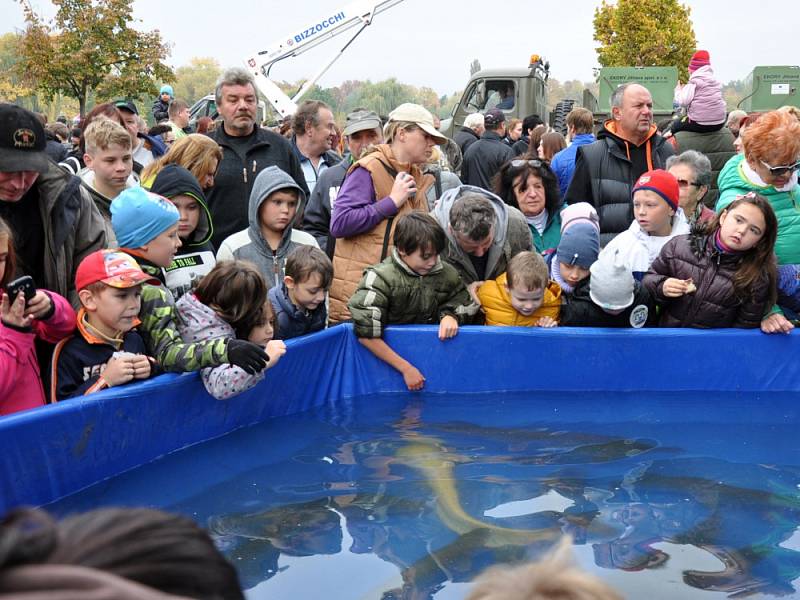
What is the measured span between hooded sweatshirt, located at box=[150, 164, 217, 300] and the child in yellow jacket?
168cm

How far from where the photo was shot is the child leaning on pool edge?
5.23 metres

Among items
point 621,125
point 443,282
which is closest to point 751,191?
point 621,125

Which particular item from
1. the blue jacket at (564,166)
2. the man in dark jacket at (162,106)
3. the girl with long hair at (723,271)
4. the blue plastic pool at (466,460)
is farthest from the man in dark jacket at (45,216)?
the man in dark jacket at (162,106)

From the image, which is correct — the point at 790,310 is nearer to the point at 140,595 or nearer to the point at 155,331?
the point at 155,331

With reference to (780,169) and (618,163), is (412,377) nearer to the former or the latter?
(618,163)

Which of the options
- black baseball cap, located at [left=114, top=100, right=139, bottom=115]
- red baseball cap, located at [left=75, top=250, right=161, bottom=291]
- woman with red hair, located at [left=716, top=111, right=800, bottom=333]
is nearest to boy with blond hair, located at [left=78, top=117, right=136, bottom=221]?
red baseball cap, located at [left=75, top=250, right=161, bottom=291]

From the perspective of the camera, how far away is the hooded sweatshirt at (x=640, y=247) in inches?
220

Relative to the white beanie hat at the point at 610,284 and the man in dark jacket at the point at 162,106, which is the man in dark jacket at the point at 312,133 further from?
the man in dark jacket at the point at 162,106

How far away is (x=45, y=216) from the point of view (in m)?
4.36

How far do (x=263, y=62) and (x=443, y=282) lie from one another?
18954 mm

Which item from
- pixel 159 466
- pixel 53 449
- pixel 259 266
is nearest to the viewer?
pixel 53 449

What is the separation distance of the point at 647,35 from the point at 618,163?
3391 centimetres

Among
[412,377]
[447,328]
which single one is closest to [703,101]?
[447,328]

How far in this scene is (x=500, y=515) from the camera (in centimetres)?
375
